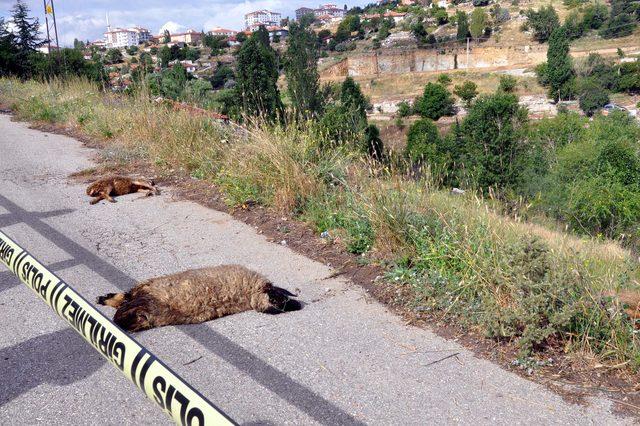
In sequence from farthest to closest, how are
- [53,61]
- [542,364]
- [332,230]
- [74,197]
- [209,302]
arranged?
[53,61] → [74,197] → [332,230] → [209,302] → [542,364]

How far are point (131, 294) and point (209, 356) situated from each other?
92 centimetres

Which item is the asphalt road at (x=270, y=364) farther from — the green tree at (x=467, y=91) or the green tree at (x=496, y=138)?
the green tree at (x=467, y=91)

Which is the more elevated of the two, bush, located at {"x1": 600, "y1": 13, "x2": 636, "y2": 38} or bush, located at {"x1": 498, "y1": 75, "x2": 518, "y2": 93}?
bush, located at {"x1": 600, "y1": 13, "x2": 636, "y2": 38}

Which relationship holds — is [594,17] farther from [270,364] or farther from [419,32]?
[270,364]

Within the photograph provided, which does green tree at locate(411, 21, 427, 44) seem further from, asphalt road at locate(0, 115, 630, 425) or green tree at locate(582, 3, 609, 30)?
asphalt road at locate(0, 115, 630, 425)

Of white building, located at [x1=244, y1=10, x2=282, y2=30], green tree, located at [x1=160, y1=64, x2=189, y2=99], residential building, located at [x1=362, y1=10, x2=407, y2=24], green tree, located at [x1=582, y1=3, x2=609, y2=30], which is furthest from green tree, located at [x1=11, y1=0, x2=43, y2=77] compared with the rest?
white building, located at [x1=244, y1=10, x2=282, y2=30]

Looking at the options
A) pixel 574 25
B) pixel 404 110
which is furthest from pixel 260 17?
pixel 404 110

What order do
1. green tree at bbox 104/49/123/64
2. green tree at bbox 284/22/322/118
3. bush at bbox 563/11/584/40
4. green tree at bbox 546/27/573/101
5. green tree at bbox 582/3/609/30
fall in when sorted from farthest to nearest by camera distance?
green tree at bbox 582/3/609/30, bush at bbox 563/11/584/40, green tree at bbox 546/27/573/101, green tree at bbox 104/49/123/64, green tree at bbox 284/22/322/118

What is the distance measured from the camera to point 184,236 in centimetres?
583

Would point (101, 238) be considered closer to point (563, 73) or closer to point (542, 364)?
point (542, 364)

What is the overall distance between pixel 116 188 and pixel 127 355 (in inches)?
223

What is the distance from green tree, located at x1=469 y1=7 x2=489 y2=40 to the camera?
97.6 m

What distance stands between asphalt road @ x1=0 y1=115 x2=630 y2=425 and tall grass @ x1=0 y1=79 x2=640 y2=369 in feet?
1.27

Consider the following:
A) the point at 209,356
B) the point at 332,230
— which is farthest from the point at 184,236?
the point at 209,356
